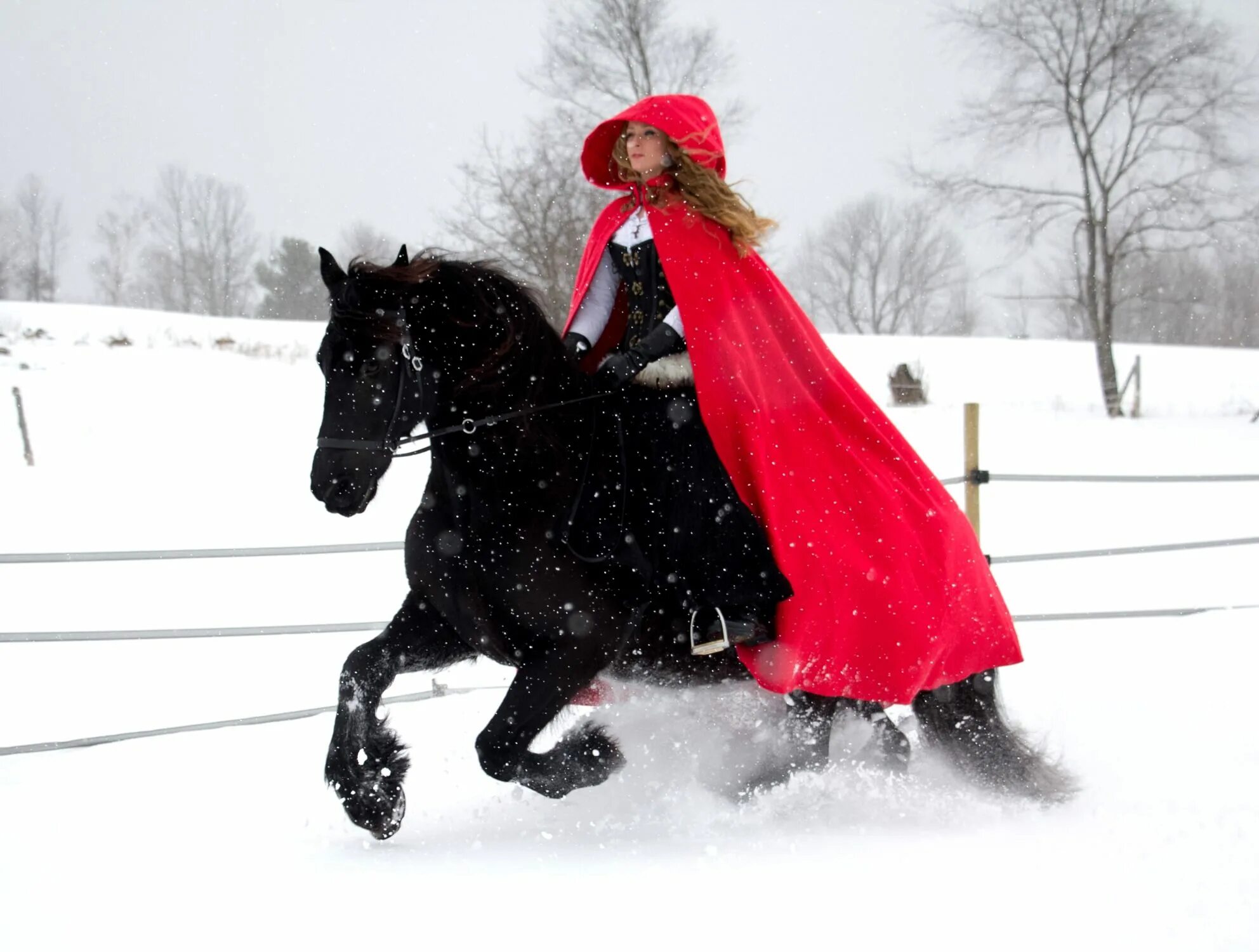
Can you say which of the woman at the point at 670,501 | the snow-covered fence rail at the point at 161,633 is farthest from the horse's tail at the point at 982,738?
the snow-covered fence rail at the point at 161,633

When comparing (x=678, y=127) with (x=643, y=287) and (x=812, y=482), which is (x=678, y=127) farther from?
(x=812, y=482)

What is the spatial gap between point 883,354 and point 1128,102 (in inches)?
333

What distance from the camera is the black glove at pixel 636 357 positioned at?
307 centimetres

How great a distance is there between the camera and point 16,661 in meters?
6.21

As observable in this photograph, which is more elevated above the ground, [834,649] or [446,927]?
[834,649]

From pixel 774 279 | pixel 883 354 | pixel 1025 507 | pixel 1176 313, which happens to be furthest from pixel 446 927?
pixel 1176 313

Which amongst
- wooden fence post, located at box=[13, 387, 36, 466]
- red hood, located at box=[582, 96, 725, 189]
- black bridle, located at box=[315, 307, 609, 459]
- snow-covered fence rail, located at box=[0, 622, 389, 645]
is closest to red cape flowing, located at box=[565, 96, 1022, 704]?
red hood, located at box=[582, 96, 725, 189]

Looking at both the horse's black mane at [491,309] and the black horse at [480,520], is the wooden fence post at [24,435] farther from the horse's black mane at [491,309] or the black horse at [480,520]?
the horse's black mane at [491,309]

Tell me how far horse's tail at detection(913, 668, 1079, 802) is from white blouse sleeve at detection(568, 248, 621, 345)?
67.7 inches

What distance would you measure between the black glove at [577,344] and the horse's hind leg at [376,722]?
919mm

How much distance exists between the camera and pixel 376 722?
311 centimetres

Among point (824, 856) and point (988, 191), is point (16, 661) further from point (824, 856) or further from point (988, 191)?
point (988, 191)

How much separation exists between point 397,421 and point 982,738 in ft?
7.57

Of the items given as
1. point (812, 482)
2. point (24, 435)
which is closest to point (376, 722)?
point (812, 482)
